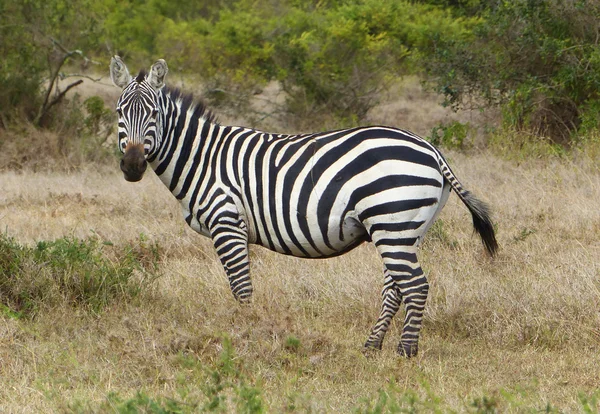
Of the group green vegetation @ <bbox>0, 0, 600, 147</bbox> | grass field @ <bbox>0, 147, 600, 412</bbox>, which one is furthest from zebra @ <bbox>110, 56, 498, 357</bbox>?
green vegetation @ <bbox>0, 0, 600, 147</bbox>

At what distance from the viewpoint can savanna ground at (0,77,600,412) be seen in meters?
4.37

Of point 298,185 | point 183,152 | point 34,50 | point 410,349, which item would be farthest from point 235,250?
point 34,50

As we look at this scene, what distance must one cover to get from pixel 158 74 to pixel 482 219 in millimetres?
2464

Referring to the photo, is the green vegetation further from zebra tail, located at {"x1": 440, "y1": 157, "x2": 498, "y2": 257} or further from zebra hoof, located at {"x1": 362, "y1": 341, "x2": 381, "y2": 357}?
zebra hoof, located at {"x1": 362, "y1": 341, "x2": 381, "y2": 357}

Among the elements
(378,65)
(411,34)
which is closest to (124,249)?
(378,65)

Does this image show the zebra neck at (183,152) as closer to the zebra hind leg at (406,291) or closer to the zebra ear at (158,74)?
the zebra ear at (158,74)

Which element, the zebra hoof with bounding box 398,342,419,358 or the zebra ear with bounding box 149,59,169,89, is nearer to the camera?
the zebra hoof with bounding box 398,342,419,358

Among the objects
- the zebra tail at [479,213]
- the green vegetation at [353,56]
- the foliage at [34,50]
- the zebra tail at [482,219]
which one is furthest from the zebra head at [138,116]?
the foliage at [34,50]

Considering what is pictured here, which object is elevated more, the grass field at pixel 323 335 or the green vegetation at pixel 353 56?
the grass field at pixel 323 335

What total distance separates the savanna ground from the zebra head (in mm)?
1051

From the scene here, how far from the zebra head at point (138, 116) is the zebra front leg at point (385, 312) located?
1817 mm

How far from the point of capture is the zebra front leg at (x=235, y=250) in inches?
225

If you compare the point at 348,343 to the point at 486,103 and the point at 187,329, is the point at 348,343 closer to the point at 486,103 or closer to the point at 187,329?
the point at 187,329

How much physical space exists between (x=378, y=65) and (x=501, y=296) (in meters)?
12.4
